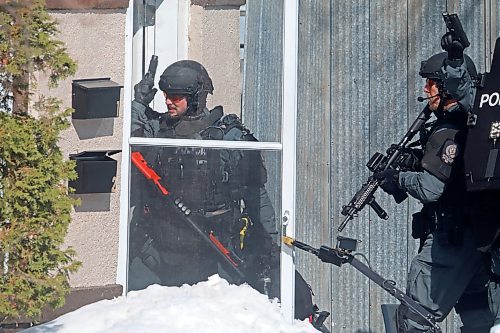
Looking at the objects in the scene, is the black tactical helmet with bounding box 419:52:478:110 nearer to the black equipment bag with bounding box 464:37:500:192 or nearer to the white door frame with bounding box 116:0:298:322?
the black equipment bag with bounding box 464:37:500:192

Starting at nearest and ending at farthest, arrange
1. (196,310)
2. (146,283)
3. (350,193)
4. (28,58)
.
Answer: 1. (28,58)
2. (196,310)
3. (146,283)
4. (350,193)

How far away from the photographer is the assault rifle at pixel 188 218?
16.4 feet

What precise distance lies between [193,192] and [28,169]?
1.53 meters

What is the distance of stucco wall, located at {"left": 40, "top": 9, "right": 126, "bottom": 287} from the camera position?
16.1 feet

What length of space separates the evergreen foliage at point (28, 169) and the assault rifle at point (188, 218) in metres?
1.24

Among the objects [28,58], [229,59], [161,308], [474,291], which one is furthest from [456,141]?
[28,58]

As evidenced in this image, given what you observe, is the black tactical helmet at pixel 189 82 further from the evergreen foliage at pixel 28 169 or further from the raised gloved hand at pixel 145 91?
the evergreen foliage at pixel 28 169

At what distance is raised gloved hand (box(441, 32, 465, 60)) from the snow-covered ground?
1.73 metres

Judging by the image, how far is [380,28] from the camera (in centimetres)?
630

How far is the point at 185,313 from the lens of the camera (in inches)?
183

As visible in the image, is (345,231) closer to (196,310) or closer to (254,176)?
(254,176)

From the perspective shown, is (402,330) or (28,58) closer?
(28,58)

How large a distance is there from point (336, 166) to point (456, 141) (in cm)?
155

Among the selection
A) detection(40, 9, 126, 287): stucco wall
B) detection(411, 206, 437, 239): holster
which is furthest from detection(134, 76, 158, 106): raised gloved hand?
detection(411, 206, 437, 239): holster
